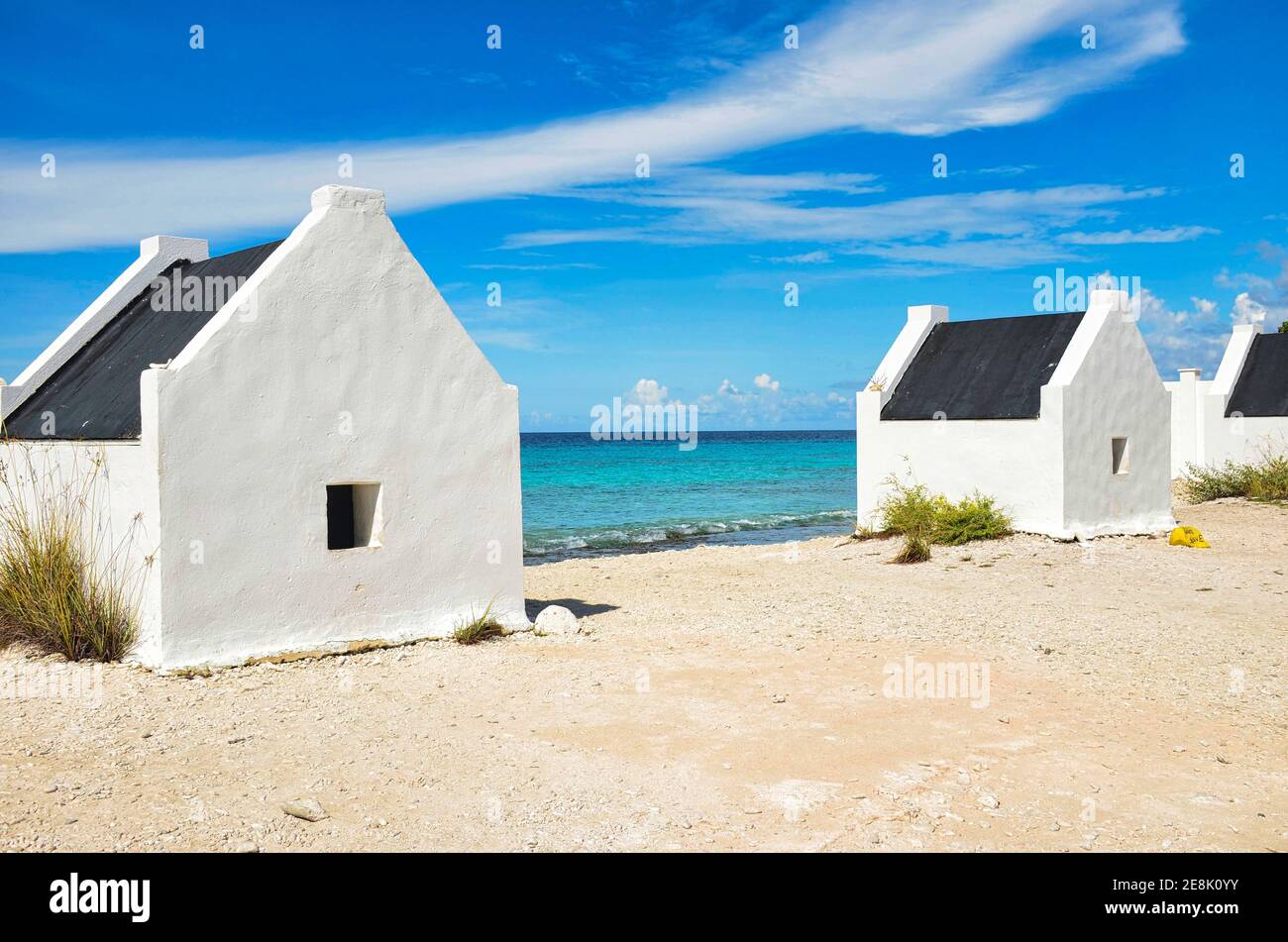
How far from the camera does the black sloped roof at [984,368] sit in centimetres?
1923

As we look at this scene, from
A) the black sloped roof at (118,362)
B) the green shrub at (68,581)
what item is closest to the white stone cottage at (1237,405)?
the black sloped roof at (118,362)

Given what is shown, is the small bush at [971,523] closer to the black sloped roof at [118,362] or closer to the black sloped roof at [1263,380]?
the black sloped roof at [118,362]

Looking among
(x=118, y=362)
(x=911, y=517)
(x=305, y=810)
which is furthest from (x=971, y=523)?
(x=305, y=810)

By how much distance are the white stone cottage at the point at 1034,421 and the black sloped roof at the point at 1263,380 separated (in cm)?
1100

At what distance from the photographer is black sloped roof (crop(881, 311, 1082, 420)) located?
19.2 metres

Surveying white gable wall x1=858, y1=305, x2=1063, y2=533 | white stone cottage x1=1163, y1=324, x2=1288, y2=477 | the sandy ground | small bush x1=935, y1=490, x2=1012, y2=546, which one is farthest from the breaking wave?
the sandy ground

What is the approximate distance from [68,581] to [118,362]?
2987 millimetres

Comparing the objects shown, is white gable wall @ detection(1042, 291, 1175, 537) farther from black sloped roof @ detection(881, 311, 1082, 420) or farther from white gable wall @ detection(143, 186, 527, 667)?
white gable wall @ detection(143, 186, 527, 667)

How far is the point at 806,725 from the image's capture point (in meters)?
8.01

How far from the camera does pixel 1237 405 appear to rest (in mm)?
29625

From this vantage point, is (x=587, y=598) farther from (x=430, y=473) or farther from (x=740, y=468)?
(x=740, y=468)

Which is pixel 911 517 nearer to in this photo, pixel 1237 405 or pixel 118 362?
pixel 118 362
